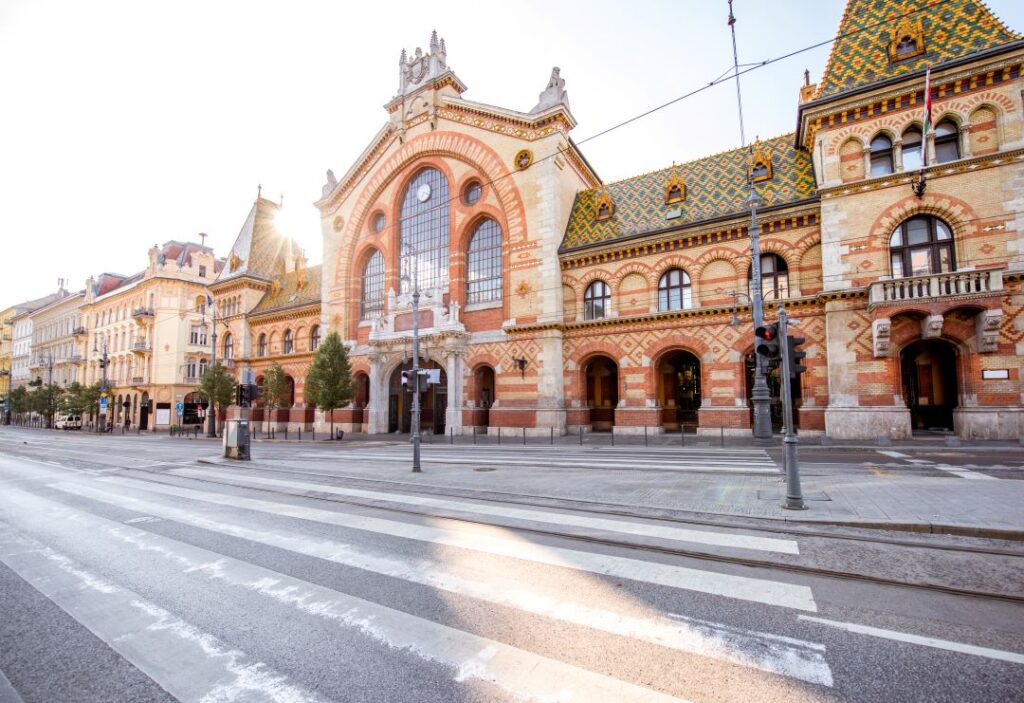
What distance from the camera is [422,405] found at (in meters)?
31.4

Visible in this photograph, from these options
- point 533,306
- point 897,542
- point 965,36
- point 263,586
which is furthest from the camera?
point 533,306

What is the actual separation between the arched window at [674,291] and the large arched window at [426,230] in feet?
42.1

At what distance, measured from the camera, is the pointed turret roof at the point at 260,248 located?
135 feet

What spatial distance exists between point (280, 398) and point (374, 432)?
9.05 meters

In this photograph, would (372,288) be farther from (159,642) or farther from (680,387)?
(159,642)

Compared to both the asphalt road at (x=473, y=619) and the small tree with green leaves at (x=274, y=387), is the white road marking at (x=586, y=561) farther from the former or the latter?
the small tree with green leaves at (x=274, y=387)

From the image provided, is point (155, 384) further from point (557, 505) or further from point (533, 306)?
point (557, 505)

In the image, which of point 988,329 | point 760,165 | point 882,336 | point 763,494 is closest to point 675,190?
point 760,165

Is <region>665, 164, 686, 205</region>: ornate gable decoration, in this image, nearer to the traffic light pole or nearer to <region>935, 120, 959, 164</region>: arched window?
<region>935, 120, 959, 164</region>: arched window

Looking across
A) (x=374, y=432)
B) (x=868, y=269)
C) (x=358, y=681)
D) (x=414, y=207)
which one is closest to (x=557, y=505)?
(x=358, y=681)

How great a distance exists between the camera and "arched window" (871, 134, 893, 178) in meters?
19.1

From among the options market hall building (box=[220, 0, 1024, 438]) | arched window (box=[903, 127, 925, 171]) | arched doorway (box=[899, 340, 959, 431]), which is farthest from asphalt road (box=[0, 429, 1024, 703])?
arched doorway (box=[899, 340, 959, 431])

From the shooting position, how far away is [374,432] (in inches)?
1164

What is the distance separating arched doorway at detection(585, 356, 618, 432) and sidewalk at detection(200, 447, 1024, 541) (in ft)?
50.8
